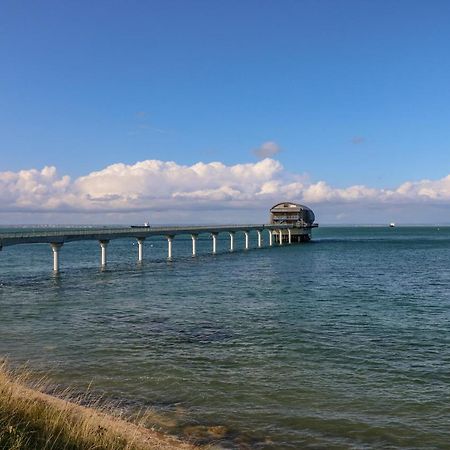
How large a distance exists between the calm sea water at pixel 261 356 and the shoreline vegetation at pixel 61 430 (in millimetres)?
1654

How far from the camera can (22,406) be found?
10.6 metres

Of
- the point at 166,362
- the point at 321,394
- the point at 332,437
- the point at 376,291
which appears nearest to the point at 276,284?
the point at 376,291

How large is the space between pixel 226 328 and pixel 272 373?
8870 millimetres

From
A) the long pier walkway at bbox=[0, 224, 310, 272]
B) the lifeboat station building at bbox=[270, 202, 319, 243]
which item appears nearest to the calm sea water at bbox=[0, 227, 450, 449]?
the long pier walkway at bbox=[0, 224, 310, 272]

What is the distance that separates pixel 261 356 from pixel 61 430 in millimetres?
12734

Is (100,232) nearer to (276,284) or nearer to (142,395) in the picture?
(276,284)

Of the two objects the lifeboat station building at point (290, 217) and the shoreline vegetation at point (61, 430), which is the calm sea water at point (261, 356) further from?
the lifeboat station building at point (290, 217)

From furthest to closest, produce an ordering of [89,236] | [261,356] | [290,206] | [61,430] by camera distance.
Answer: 1. [290,206]
2. [89,236]
3. [261,356]
4. [61,430]

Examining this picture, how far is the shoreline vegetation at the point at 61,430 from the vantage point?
890 cm

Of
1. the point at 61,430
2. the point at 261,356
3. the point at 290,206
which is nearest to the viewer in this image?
the point at 61,430

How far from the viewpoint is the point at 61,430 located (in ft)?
31.7

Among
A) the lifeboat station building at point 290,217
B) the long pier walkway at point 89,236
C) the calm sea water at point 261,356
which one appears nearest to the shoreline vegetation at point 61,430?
the calm sea water at point 261,356

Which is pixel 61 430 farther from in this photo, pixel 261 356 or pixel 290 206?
pixel 290 206

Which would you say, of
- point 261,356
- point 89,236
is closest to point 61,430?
point 261,356
